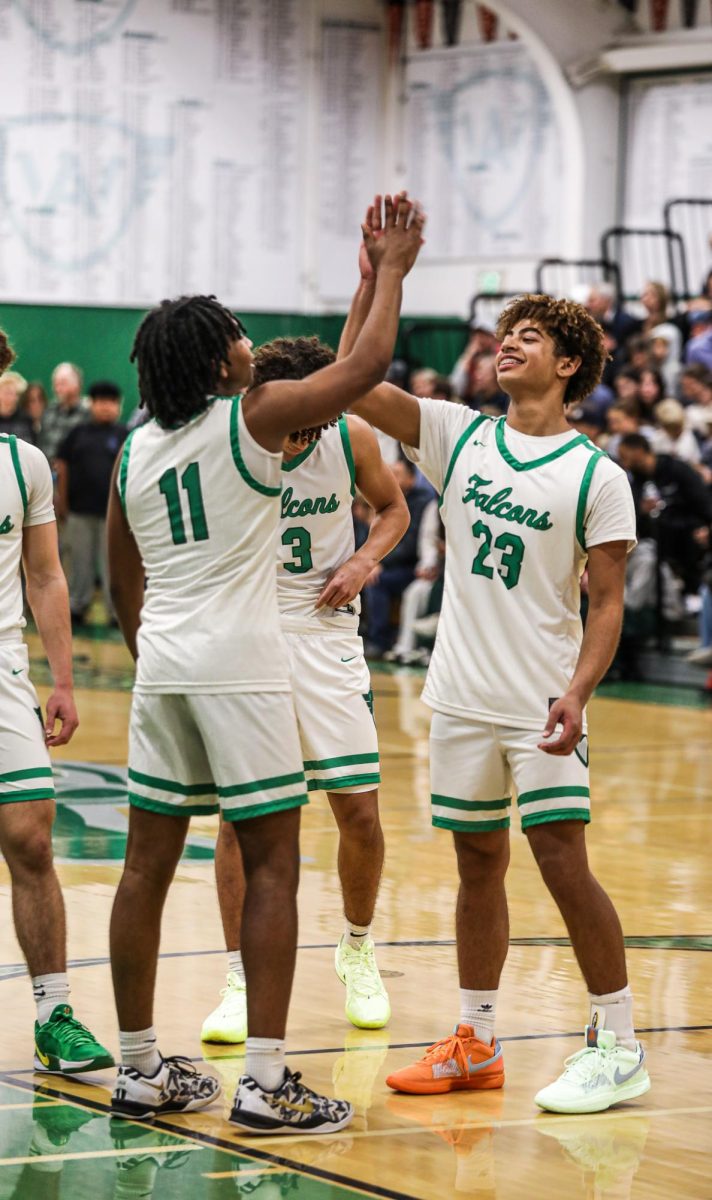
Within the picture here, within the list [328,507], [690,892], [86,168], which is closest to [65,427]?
[86,168]

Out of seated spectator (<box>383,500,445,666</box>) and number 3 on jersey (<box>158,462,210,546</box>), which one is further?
seated spectator (<box>383,500,445,666</box>)

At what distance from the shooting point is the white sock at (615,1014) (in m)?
4.48

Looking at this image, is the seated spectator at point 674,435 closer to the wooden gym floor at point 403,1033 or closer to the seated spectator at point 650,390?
the seated spectator at point 650,390

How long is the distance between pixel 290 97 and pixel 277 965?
16.1m

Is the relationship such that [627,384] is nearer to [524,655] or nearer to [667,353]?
[667,353]

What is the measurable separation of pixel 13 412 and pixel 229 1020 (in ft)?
35.9

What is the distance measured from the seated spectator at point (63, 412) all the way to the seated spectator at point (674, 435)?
15.3 ft

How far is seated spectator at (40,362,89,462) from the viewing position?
52.0 ft

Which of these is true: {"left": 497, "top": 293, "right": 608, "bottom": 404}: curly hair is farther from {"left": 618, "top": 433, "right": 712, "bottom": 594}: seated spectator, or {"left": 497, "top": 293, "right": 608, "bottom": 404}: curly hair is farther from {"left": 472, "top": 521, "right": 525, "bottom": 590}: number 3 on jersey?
{"left": 618, "top": 433, "right": 712, "bottom": 594}: seated spectator

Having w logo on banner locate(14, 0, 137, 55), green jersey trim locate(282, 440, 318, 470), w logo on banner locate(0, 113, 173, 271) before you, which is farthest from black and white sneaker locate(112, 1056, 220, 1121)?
w logo on banner locate(14, 0, 137, 55)

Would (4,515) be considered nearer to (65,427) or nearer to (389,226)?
(389,226)

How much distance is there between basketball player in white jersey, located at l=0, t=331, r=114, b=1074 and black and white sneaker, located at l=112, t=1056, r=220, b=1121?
10.7 inches

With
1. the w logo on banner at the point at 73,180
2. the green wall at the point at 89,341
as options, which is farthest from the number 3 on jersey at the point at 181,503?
the w logo on banner at the point at 73,180

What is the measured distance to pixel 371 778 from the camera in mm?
5176
